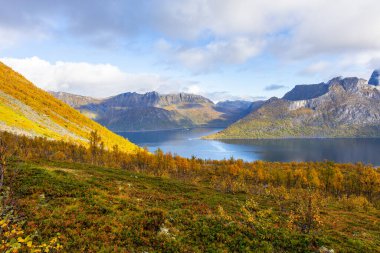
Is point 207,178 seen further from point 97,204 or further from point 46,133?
point 97,204

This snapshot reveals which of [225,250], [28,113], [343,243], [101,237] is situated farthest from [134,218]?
[28,113]

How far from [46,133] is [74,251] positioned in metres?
108

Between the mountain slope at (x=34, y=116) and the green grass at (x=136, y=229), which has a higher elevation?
the mountain slope at (x=34, y=116)

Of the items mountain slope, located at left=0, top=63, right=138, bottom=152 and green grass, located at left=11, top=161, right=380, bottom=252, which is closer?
green grass, located at left=11, top=161, right=380, bottom=252

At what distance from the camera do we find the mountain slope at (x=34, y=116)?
102 metres

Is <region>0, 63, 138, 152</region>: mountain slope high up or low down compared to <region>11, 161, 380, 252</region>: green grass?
up

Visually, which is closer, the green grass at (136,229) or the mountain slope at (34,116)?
the green grass at (136,229)

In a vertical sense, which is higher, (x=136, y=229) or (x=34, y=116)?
(x=34, y=116)

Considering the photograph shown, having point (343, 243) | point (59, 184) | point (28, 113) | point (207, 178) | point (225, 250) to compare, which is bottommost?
point (207, 178)

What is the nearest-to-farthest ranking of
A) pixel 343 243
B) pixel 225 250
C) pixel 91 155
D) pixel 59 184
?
pixel 225 250
pixel 343 243
pixel 59 184
pixel 91 155

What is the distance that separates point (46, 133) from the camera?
109 m

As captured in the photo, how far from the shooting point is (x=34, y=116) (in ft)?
396

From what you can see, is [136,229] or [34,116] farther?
[34,116]

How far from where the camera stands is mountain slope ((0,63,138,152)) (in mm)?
101875
